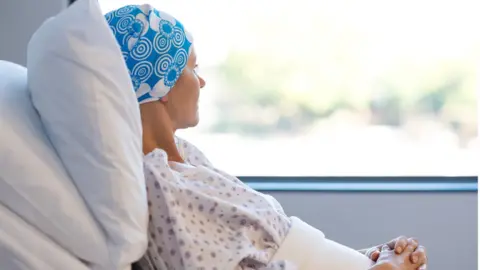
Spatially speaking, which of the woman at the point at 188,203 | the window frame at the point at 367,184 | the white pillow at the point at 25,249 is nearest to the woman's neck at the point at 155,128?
the woman at the point at 188,203

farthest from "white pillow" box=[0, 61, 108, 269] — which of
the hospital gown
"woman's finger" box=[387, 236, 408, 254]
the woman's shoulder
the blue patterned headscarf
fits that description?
"woman's finger" box=[387, 236, 408, 254]

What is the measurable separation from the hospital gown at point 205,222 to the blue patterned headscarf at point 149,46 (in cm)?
12

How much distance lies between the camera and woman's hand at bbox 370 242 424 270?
123 centimetres

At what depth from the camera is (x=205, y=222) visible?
118 cm

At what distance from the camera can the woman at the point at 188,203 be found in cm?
114

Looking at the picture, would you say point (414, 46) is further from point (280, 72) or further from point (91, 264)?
point (91, 264)

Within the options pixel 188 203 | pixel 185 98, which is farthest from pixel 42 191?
pixel 185 98

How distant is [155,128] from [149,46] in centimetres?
15

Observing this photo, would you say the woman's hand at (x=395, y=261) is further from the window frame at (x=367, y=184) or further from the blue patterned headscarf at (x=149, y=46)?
the window frame at (x=367, y=184)

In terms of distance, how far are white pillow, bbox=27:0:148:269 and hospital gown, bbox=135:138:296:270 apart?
78mm

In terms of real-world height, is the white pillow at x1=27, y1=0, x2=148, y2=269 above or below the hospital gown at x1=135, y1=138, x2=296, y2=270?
above

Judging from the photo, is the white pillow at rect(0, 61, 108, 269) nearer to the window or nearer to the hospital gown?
the hospital gown

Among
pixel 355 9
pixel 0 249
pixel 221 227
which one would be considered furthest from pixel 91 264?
pixel 355 9

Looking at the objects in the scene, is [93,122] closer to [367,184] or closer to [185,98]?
[185,98]
